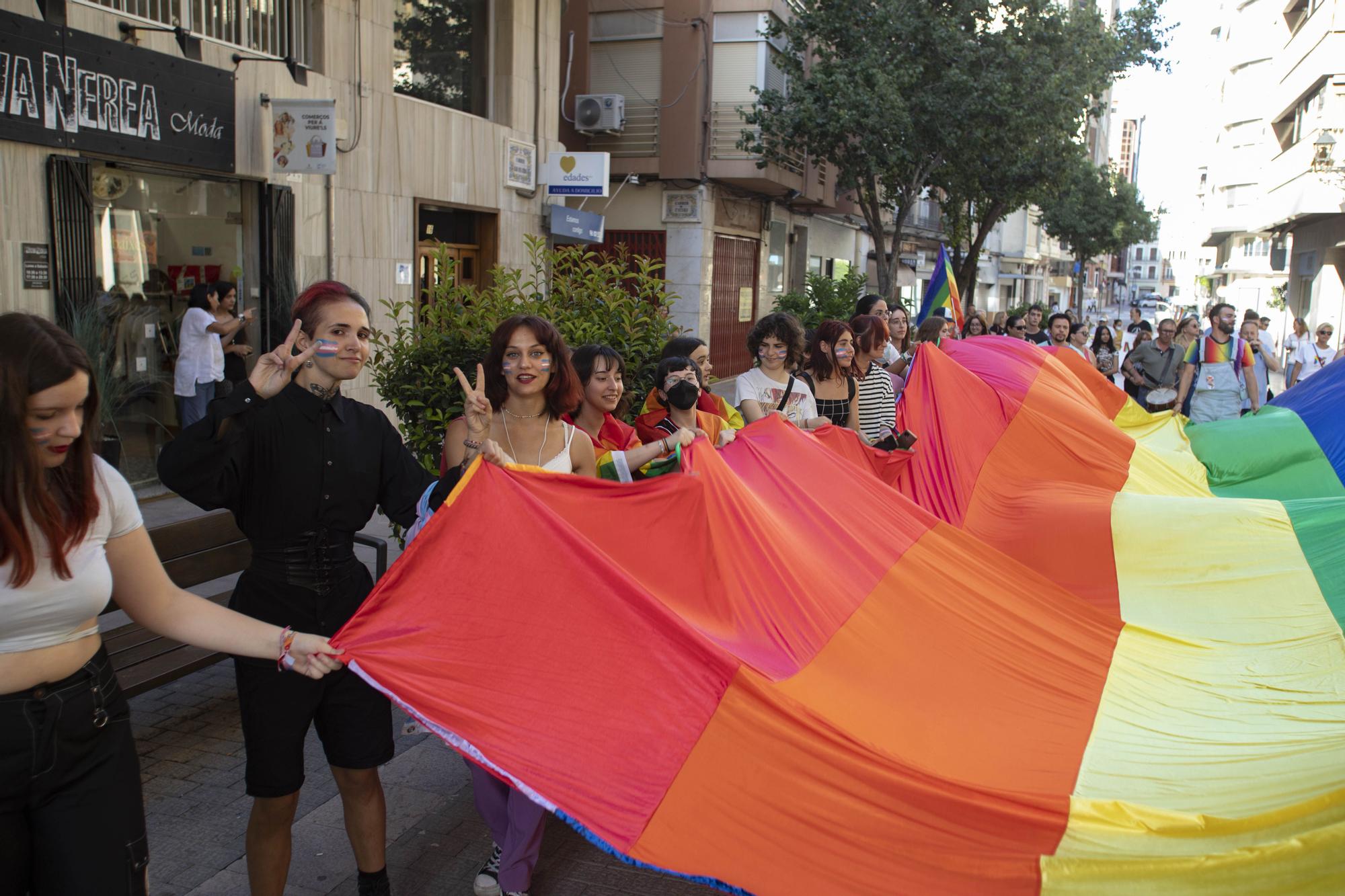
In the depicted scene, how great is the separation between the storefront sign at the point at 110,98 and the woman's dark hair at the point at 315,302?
21.5 feet

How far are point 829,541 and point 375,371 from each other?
2.91 m

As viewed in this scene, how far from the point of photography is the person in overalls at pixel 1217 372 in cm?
1095

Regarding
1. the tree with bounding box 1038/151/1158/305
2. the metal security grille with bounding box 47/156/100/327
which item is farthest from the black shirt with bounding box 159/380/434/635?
the tree with bounding box 1038/151/1158/305

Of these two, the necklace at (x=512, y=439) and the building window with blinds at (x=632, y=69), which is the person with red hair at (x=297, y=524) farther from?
the building window with blinds at (x=632, y=69)

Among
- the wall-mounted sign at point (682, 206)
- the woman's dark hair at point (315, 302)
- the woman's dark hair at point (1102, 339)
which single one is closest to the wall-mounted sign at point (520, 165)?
the wall-mounted sign at point (682, 206)

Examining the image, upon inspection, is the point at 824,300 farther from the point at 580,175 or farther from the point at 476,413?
the point at 476,413

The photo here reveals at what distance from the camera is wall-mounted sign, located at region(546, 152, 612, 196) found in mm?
16438

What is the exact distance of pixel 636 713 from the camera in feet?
10.1

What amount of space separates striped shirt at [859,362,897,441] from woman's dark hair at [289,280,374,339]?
3994mm

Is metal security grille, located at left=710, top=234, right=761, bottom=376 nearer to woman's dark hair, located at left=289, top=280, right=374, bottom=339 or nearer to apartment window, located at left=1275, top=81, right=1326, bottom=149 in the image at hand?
apartment window, located at left=1275, top=81, right=1326, bottom=149

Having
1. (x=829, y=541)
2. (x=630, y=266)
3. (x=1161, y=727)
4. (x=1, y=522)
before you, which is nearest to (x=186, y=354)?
(x=829, y=541)

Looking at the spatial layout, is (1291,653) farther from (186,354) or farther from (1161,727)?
(186,354)

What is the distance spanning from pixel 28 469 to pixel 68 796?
718 millimetres

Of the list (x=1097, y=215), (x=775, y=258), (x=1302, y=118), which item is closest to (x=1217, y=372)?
(x=775, y=258)
